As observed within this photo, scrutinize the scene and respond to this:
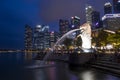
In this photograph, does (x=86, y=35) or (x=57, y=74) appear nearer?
(x=57, y=74)

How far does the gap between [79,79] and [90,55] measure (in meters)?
17.8

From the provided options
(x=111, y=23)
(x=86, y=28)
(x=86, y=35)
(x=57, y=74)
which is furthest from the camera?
(x=111, y=23)

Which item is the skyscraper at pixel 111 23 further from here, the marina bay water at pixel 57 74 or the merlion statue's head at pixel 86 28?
the marina bay water at pixel 57 74

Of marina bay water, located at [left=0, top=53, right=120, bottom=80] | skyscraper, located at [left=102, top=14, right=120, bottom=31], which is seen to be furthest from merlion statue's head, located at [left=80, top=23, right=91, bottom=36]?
skyscraper, located at [left=102, top=14, right=120, bottom=31]

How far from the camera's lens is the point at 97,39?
10200 cm

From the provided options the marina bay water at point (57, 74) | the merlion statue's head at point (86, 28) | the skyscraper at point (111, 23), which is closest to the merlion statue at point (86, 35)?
the merlion statue's head at point (86, 28)

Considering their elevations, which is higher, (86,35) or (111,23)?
(111,23)

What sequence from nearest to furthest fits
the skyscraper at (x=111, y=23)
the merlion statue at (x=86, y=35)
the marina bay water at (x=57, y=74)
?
the marina bay water at (x=57, y=74), the merlion statue at (x=86, y=35), the skyscraper at (x=111, y=23)

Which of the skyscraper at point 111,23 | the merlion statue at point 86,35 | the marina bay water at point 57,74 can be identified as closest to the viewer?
the marina bay water at point 57,74

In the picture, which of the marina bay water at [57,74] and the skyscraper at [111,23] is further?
the skyscraper at [111,23]

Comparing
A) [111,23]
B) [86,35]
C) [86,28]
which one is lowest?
[86,35]

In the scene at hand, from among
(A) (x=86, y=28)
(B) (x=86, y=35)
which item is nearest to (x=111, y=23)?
(B) (x=86, y=35)

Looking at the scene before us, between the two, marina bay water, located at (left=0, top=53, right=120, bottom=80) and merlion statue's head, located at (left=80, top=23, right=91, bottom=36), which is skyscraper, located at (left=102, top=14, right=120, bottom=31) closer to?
merlion statue's head, located at (left=80, top=23, right=91, bottom=36)

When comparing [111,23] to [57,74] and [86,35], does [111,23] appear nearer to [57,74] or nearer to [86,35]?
[86,35]
